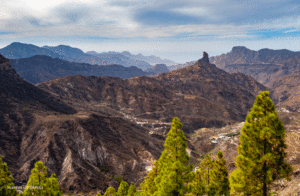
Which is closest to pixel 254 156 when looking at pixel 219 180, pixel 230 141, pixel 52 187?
pixel 219 180

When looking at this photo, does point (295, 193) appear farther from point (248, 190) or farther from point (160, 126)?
point (160, 126)

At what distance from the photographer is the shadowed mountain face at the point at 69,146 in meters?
77.0

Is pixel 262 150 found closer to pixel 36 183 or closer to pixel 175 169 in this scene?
pixel 175 169

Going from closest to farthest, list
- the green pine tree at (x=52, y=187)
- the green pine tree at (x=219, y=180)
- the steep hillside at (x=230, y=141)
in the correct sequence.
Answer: the green pine tree at (x=52, y=187) → the green pine tree at (x=219, y=180) → the steep hillside at (x=230, y=141)

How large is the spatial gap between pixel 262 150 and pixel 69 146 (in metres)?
86.8

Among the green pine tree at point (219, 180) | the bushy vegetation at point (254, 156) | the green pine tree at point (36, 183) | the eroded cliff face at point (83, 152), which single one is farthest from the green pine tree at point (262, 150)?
the eroded cliff face at point (83, 152)

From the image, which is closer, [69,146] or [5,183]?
[5,183]

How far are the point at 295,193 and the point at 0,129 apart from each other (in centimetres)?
10845

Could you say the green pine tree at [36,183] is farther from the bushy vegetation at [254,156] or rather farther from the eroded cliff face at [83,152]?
the eroded cliff face at [83,152]

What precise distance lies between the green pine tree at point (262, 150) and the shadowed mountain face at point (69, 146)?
68390mm

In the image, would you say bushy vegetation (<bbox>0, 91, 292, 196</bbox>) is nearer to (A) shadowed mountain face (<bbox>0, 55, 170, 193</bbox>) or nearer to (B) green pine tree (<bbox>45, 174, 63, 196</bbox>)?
(B) green pine tree (<bbox>45, 174, 63, 196</bbox>)

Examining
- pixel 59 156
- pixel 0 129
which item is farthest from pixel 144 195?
pixel 0 129

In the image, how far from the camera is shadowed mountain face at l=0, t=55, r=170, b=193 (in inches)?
3031

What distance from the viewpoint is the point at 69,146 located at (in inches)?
3474
